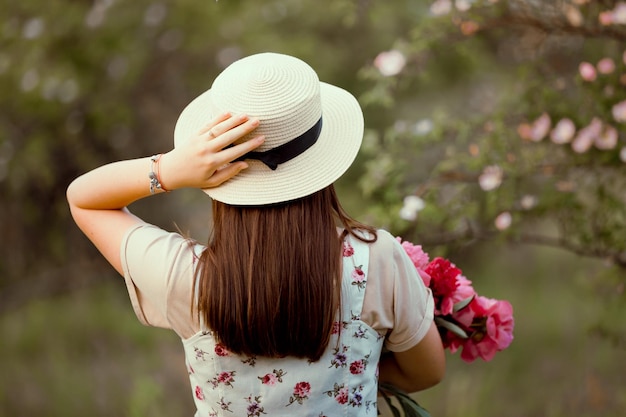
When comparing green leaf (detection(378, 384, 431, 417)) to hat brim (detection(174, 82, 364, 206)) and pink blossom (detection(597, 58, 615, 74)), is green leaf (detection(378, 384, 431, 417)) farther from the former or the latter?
pink blossom (detection(597, 58, 615, 74))

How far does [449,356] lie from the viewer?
4.95 meters

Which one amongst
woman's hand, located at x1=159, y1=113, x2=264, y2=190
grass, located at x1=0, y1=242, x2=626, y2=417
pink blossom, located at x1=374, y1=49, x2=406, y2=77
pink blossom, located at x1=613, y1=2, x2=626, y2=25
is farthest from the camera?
grass, located at x1=0, y1=242, x2=626, y2=417

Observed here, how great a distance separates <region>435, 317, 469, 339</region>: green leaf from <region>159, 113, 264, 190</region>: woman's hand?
550 mm

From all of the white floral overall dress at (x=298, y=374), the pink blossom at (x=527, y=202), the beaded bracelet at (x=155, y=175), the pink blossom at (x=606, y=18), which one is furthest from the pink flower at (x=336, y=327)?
the pink blossom at (x=606, y=18)

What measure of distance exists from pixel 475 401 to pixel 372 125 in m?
2.59

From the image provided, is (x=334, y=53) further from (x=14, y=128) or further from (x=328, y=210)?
(x=328, y=210)

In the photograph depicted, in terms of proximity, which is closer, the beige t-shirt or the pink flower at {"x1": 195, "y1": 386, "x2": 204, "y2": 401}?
the beige t-shirt

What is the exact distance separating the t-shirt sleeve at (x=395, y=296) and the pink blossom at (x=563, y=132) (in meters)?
1.60

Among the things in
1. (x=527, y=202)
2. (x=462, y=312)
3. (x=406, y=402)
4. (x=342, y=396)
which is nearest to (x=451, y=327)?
(x=462, y=312)

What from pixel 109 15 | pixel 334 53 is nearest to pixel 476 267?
Answer: pixel 334 53

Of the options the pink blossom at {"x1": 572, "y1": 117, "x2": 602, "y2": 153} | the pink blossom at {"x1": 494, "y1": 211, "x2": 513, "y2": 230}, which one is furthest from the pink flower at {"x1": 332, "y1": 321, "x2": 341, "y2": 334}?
the pink blossom at {"x1": 572, "y1": 117, "x2": 602, "y2": 153}

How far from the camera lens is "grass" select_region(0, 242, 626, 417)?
369 centimetres

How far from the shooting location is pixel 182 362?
4.69m

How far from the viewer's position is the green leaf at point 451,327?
1529mm
